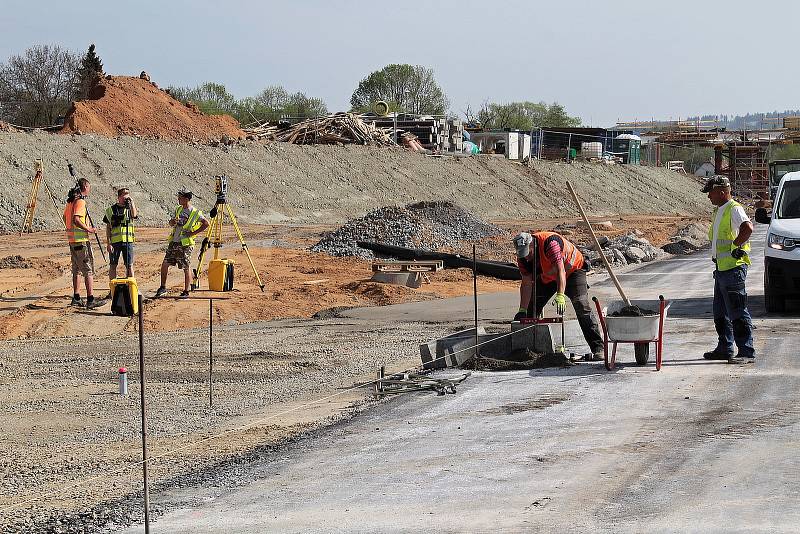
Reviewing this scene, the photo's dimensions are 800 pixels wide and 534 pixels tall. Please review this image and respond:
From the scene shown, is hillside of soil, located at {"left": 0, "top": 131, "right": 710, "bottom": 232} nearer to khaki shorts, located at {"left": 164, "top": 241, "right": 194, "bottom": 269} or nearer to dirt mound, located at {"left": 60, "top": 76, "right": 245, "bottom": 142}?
dirt mound, located at {"left": 60, "top": 76, "right": 245, "bottom": 142}

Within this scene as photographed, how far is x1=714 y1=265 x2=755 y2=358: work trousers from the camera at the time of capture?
10.7 m

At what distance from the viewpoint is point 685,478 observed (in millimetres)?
6785

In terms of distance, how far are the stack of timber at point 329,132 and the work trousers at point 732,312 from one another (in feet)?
135

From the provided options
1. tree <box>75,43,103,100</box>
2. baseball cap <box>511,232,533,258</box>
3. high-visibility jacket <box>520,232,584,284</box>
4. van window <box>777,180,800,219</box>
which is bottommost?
high-visibility jacket <box>520,232,584,284</box>

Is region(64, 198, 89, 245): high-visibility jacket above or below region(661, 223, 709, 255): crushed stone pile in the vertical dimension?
above

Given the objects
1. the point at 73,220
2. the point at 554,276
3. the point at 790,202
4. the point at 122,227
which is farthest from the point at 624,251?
the point at 554,276

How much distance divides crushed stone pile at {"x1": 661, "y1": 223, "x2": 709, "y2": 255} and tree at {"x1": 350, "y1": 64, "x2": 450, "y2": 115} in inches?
2595

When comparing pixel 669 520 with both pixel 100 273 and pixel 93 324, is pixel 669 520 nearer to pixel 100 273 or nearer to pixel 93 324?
pixel 93 324

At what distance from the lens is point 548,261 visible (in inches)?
421

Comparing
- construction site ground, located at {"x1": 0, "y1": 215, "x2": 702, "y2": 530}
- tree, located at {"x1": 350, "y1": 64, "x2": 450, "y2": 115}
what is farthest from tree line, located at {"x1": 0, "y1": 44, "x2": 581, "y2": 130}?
construction site ground, located at {"x1": 0, "y1": 215, "x2": 702, "y2": 530}

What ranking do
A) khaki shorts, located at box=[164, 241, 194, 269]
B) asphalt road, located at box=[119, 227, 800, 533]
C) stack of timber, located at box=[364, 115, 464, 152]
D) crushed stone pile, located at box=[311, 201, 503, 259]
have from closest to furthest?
asphalt road, located at box=[119, 227, 800, 533], khaki shorts, located at box=[164, 241, 194, 269], crushed stone pile, located at box=[311, 201, 503, 259], stack of timber, located at box=[364, 115, 464, 152]

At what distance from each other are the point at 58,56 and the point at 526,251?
60.1 metres

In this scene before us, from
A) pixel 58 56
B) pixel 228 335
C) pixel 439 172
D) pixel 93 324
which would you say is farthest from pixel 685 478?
pixel 58 56

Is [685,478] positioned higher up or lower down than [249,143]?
lower down
